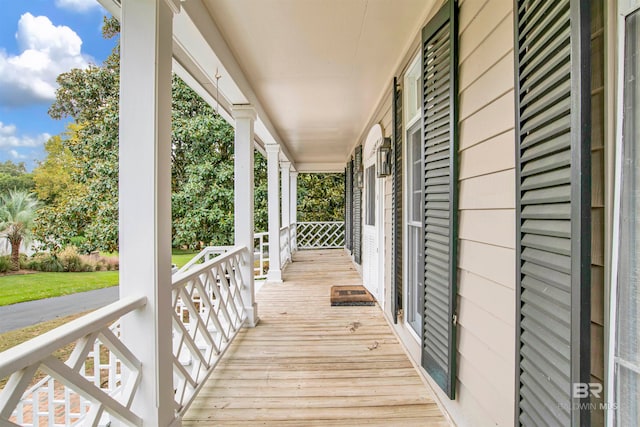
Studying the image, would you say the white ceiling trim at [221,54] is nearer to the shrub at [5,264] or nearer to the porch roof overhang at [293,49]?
the porch roof overhang at [293,49]

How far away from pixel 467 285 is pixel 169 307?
5.14 ft

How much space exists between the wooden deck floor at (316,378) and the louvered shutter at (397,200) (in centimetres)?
47

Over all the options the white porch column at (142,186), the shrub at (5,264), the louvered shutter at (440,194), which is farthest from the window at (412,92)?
the shrub at (5,264)

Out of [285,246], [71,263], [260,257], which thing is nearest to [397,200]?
[260,257]

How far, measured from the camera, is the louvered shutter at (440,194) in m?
1.63

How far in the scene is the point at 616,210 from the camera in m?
0.76

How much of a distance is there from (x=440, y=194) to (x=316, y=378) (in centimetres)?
160

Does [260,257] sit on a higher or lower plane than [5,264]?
lower

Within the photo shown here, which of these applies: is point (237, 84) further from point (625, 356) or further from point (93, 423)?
point (625, 356)

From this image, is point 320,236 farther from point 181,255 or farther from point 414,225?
point 414,225

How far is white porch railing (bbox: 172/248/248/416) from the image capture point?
1.86m

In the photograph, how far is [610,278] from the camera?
2.55 ft

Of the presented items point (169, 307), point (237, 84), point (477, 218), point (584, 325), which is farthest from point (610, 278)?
point (237, 84)

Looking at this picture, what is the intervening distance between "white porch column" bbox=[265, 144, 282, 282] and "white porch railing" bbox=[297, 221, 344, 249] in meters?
4.87
